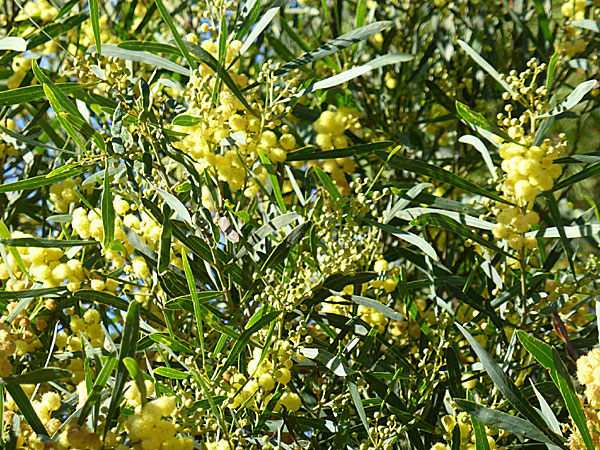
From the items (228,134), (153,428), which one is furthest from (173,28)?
(153,428)

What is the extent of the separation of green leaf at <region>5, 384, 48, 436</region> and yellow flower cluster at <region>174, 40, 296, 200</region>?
47cm

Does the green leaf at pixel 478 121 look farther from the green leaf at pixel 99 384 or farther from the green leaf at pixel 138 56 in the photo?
the green leaf at pixel 99 384

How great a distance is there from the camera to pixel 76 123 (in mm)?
1054

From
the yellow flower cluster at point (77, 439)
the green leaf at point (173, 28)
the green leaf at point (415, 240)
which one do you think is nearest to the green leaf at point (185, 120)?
the green leaf at point (173, 28)

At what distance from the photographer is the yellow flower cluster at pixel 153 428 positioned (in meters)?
0.78

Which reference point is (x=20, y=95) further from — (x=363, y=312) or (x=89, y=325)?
(x=363, y=312)

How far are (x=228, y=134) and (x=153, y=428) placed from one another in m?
0.57

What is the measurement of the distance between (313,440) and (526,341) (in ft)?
1.13

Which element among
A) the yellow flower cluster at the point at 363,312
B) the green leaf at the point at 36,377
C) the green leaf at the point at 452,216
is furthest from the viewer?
the yellow flower cluster at the point at 363,312

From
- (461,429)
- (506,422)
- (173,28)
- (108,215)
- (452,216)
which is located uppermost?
(173,28)

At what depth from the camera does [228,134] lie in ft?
3.95

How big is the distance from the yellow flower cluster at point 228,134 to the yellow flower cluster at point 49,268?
0.27 meters

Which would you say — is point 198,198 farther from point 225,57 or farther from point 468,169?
point 468,169

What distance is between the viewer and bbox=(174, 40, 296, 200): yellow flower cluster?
1.20 m
